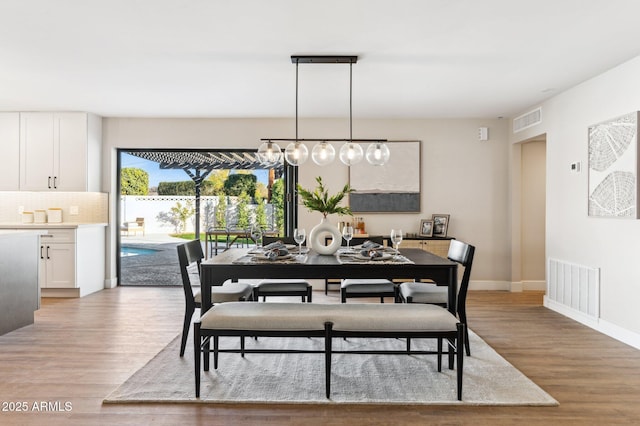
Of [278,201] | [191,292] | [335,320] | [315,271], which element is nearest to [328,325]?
[335,320]

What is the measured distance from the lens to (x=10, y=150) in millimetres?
6402

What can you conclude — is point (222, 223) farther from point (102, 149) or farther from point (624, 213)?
point (624, 213)

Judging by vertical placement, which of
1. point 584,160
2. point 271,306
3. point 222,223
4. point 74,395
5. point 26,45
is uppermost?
point 26,45

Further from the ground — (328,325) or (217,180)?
(217,180)

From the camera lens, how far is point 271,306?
311cm

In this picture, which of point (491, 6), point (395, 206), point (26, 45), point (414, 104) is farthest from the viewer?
point (395, 206)

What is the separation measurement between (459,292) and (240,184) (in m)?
4.12

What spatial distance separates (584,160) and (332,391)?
3.58 m

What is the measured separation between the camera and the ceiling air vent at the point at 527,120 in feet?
19.2

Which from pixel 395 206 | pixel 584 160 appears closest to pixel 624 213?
pixel 584 160

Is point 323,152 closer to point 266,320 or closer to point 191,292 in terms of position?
point 191,292

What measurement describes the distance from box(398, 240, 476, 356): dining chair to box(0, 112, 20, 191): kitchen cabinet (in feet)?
17.8

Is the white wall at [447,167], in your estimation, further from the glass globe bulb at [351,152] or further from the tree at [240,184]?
the glass globe bulb at [351,152]

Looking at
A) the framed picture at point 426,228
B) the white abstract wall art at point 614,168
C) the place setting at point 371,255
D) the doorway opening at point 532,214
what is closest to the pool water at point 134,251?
the framed picture at point 426,228
